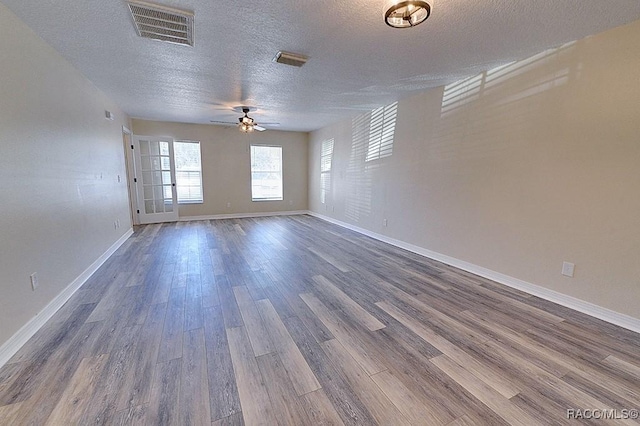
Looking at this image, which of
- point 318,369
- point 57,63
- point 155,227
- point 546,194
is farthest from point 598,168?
point 155,227

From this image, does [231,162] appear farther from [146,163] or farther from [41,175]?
[41,175]

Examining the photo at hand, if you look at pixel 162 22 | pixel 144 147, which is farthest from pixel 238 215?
pixel 162 22

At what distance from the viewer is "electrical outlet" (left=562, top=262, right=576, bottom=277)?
2.47m

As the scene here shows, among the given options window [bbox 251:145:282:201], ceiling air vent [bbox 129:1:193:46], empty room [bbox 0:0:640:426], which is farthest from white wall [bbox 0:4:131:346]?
window [bbox 251:145:282:201]

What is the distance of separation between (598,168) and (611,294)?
1.08 meters

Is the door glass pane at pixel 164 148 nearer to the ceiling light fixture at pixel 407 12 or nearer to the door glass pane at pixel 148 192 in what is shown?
the door glass pane at pixel 148 192

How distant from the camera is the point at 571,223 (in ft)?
8.10

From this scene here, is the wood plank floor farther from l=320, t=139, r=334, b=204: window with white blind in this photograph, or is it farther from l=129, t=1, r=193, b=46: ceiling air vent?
l=320, t=139, r=334, b=204: window with white blind

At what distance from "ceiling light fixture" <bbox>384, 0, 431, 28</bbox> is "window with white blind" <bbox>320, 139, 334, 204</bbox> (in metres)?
4.91

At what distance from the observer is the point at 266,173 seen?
7.64 meters

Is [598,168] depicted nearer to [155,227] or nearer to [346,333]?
[346,333]

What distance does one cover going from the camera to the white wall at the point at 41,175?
188 centimetres

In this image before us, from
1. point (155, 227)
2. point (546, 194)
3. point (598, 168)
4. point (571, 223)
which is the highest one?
point (598, 168)

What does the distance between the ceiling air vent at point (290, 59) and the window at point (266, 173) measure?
4.71 metres
